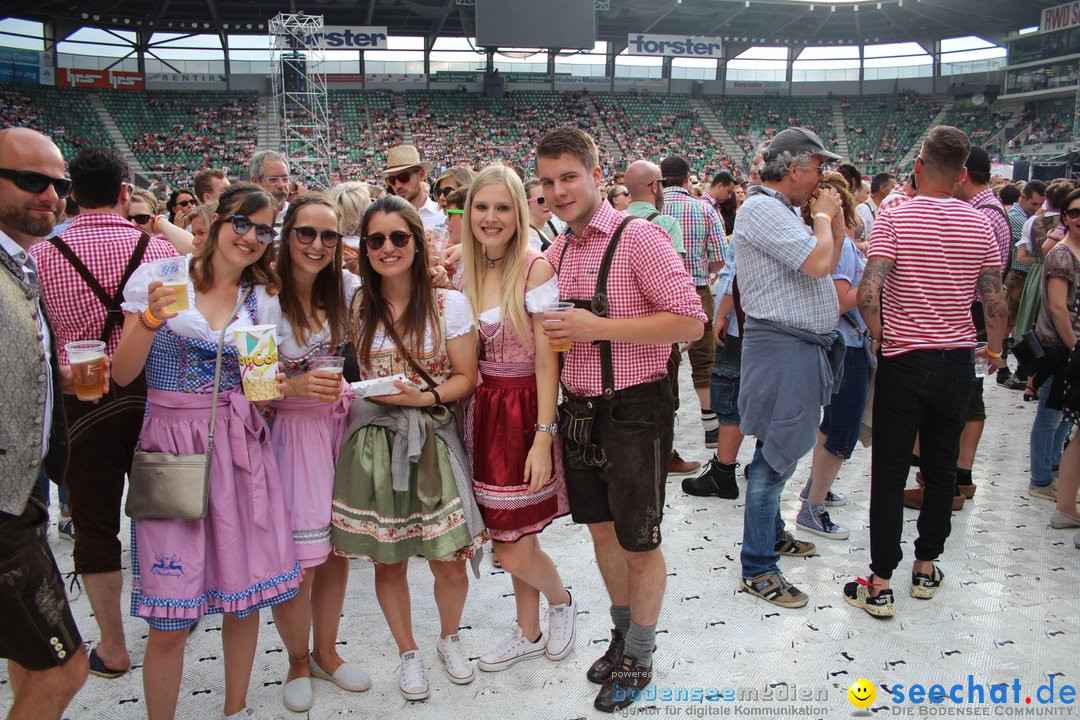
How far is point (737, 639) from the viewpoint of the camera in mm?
2814

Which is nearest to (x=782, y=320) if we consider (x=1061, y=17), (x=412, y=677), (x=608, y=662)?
(x=608, y=662)

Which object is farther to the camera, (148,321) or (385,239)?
(385,239)

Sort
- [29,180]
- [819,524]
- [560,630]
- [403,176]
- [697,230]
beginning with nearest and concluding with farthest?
[29,180] < [560,630] < [819,524] < [403,176] < [697,230]

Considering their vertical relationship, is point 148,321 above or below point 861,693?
above

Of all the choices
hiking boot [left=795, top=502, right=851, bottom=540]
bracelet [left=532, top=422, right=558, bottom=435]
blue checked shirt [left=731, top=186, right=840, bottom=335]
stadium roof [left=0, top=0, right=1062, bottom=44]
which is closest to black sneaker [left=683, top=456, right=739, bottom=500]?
hiking boot [left=795, top=502, right=851, bottom=540]

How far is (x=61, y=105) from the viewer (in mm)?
27578

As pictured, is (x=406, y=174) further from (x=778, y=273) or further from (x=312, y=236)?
(x=778, y=273)

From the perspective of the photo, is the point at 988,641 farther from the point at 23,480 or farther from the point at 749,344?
the point at 23,480

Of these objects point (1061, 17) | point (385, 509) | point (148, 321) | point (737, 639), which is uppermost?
point (1061, 17)

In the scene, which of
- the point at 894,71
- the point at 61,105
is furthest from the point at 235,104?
the point at 894,71

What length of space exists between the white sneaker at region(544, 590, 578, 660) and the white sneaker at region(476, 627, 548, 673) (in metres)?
0.05

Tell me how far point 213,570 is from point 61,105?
32.7 m

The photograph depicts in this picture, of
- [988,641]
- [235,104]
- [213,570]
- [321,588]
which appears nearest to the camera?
[213,570]

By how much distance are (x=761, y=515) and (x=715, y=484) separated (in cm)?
119
